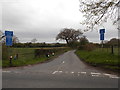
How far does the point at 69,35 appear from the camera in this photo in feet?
289

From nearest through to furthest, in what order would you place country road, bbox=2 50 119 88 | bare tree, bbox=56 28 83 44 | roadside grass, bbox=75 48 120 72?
country road, bbox=2 50 119 88 < roadside grass, bbox=75 48 120 72 < bare tree, bbox=56 28 83 44

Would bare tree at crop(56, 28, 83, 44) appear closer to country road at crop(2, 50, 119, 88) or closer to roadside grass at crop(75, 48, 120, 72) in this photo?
roadside grass at crop(75, 48, 120, 72)

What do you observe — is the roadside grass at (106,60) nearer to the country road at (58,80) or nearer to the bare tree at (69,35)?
the country road at (58,80)

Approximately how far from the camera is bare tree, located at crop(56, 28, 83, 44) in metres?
88.3

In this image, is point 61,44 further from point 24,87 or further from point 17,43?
point 24,87

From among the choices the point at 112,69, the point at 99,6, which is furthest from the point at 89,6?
the point at 112,69

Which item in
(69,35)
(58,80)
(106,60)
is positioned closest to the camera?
(58,80)

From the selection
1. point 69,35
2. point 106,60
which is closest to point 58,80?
point 106,60

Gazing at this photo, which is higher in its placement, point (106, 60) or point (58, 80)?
point (106, 60)

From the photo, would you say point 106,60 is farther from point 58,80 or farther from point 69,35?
point 69,35

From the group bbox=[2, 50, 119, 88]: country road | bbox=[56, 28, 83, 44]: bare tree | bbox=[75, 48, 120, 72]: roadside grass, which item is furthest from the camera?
bbox=[56, 28, 83, 44]: bare tree

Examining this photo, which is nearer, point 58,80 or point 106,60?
point 58,80

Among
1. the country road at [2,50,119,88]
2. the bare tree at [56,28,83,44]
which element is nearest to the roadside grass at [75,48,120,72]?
the country road at [2,50,119,88]

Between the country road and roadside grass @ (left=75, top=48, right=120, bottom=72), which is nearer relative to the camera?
the country road
